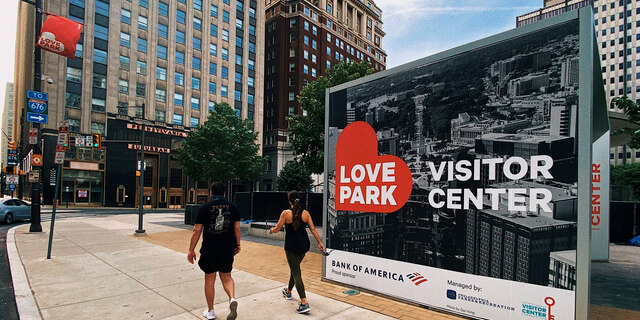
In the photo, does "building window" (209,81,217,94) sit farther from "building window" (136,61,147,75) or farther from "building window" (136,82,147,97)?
"building window" (136,82,147,97)

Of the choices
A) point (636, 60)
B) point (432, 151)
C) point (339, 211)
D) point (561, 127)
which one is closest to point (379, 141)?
point (432, 151)

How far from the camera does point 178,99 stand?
4538cm

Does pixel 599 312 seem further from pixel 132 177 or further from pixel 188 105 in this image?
pixel 188 105

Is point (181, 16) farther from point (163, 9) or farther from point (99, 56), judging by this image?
point (99, 56)

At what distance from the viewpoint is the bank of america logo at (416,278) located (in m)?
5.41

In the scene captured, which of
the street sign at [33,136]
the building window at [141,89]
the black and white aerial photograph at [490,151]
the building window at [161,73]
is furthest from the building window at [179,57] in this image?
the black and white aerial photograph at [490,151]

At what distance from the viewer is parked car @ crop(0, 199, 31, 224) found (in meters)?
18.5

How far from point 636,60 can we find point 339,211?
402 feet

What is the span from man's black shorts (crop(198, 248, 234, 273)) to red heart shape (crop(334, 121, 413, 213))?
2691 mm

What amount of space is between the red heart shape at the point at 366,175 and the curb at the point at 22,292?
513 centimetres

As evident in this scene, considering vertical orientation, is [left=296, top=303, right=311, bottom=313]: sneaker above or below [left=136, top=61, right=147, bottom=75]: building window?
below

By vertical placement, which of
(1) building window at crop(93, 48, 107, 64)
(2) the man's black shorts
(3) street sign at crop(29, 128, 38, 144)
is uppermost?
(1) building window at crop(93, 48, 107, 64)

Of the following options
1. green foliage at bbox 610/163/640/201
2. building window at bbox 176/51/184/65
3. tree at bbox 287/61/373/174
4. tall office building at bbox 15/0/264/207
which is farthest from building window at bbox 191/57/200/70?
green foliage at bbox 610/163/640/201

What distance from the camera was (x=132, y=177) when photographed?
4041 centimetres
